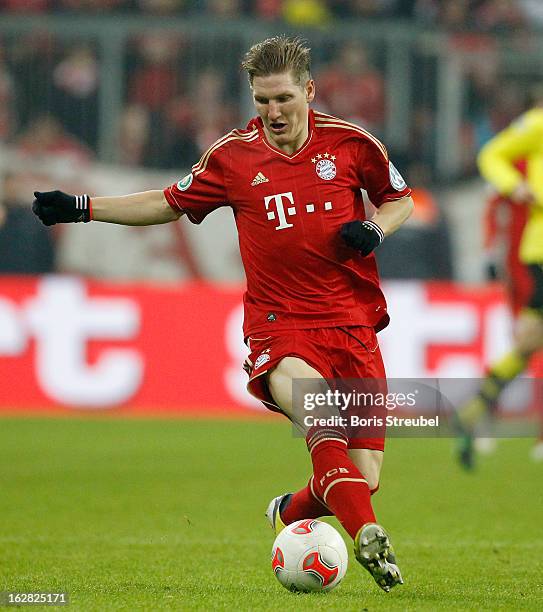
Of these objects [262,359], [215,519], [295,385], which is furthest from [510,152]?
[295,385]

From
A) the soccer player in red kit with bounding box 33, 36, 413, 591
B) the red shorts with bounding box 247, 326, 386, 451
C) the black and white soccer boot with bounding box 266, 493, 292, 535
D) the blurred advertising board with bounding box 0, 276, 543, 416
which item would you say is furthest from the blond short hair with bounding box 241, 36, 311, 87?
the blurred advertising board with bounding box 0, 276, 543, 416

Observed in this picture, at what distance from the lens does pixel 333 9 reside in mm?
14312

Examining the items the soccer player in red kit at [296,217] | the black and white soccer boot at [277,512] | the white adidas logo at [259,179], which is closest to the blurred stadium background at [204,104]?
the black and white soccer boot at [277,512]

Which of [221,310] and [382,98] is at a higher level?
[382,98]

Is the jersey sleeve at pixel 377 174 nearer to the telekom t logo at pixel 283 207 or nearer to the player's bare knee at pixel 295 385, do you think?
the telekom t logo at pixel 283 207

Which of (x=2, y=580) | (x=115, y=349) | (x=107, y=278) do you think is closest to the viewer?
(x=2, y=580)

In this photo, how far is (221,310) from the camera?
12289 mm

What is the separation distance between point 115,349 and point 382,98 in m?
4.24

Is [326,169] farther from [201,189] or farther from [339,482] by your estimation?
[339,482]

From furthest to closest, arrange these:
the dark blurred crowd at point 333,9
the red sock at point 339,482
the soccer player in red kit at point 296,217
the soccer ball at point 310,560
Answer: the dark blurred crowd at point 333,9, the soccer player in red kit at point 296,217, the soccer ball at point 310,560, the red sock at point 339,482

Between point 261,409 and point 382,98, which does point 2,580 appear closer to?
point 261,409

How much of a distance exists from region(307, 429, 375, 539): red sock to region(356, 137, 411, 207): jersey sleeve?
3.41 feet

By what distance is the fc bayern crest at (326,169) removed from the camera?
16.9 feet

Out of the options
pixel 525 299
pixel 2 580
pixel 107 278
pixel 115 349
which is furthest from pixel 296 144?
pixel 107 278
